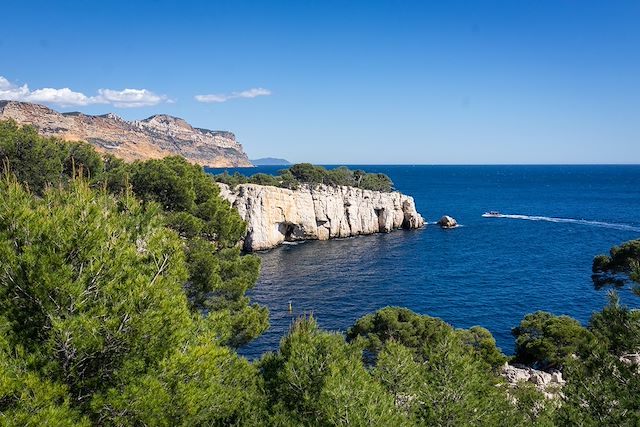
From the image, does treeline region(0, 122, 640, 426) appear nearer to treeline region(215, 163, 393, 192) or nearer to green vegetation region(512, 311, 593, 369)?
green vegetation region(512, 311, 593, 369)

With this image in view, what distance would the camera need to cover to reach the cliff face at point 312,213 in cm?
6688

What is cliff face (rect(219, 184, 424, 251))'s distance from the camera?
219 ft

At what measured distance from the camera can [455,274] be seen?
2103 inches

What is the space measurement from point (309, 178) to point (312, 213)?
72.7ft

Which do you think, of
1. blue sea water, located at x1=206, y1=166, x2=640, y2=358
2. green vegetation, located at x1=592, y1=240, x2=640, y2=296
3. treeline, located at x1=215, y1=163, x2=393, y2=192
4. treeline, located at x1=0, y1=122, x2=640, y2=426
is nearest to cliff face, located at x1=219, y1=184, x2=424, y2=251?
blue sea water, located at x1=206, y1=166, x2=640, y2=358

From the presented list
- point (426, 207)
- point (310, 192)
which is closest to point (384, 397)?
point (310, 192)

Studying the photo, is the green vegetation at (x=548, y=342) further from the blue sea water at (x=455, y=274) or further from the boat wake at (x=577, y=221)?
the boat wake at (x=577, y=221)

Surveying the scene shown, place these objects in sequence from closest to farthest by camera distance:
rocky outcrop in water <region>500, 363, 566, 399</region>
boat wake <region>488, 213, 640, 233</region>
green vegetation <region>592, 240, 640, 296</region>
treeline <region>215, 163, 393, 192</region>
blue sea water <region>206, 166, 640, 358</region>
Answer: rocky outcrop in water <region>500, 363, 566, 399</region> → green vegetation <region>592, 240, 640, 296</region> → blue sea water <region>206, 166, 640, 358</region> → boat wake <region>488, 213, 640, 233</region> → treeline <region>215, 163, 393, 192</region>

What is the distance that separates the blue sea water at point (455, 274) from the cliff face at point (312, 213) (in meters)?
2.99

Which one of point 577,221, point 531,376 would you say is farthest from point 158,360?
point 577,221

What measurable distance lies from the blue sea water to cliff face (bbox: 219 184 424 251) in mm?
2988


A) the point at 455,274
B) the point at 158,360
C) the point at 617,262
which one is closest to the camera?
Answer: the point at 158,360

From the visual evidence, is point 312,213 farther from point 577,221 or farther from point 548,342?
point 577,221

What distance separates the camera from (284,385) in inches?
493
